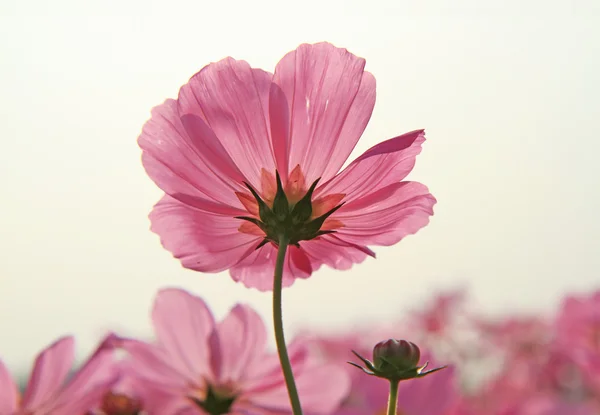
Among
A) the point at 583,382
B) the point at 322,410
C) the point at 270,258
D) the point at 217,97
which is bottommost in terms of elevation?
the point at 583,382

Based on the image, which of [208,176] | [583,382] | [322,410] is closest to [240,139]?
[208,176]

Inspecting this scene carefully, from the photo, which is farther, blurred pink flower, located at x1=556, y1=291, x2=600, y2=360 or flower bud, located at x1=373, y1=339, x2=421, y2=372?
blurred pink flower, located at x1=556, y1=291, x2=600, y2=360

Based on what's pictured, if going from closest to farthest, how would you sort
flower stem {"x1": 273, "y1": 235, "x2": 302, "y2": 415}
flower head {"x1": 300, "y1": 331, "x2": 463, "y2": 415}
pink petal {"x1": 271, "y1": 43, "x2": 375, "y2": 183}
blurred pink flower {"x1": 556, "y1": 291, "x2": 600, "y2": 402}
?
flower stem {"x1": 273, "y1": 235, "x2": 302, "y2": 415}
pink petal {"x1": 271, "y1": 43, "x2": 375, "y2": 183}
flower head {"x1": 300, "y1": 331, "x2": 463, "y2": 415}
blurred pink flower {"x1": 556, "y1": 291, "x2": 600, "y2": 402}

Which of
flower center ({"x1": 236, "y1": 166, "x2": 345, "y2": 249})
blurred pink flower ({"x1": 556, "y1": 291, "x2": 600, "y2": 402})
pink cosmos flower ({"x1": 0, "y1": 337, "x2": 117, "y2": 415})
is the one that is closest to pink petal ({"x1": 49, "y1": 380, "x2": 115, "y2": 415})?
pink cosmos flower ({"x1": 0, "y1": 337, "x2": 117, "y2": 415})

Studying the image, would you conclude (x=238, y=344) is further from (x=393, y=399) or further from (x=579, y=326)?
(x=579, y=326)

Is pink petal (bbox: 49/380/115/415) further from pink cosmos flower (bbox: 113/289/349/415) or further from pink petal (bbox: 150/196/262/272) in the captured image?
pink petal (bbox: 150/196/262/272)

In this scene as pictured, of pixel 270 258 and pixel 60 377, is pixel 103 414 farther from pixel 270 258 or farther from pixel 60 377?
pixel 270 258

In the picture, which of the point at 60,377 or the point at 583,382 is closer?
the point at 60,377
